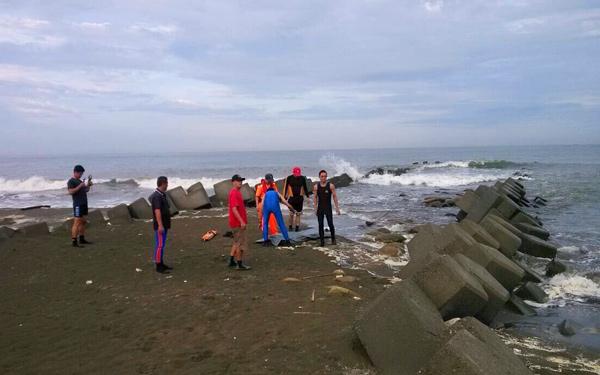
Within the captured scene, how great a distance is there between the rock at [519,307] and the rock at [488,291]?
114 centimetres

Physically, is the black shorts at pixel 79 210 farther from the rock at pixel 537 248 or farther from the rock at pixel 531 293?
the rock at pixel 537 248

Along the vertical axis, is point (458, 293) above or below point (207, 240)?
above

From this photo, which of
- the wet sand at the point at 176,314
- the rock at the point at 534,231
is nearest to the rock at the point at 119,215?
the wet sand at the point at 176,314

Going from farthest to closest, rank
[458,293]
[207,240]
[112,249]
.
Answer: [207,240]
[112,249]
[458,293]

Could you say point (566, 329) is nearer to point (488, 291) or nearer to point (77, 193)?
point (488, 291)

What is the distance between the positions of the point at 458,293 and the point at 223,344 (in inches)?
98.6

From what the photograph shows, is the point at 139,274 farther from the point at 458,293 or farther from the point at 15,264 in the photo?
the point at 458,293

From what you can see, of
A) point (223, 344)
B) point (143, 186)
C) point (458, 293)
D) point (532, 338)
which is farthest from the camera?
point (143, 186)

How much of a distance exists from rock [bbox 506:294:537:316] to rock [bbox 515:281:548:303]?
0.45 m

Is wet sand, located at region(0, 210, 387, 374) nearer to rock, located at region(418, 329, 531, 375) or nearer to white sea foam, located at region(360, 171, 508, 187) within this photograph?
rock, located at region(418, 329, 531, 375)

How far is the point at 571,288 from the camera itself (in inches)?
312

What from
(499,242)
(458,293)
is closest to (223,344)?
(458,293)

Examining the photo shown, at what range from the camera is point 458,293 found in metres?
4.61

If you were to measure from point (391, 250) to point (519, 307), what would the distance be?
341 cm
